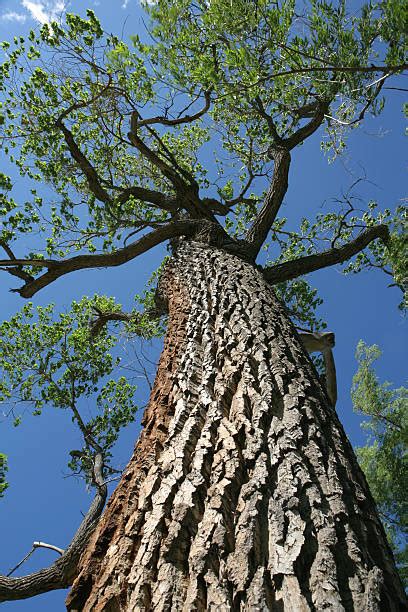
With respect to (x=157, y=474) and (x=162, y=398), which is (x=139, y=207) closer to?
(x=162, y=398)

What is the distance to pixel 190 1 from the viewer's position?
5758 mm

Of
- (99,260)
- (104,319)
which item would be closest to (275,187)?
(99,260)

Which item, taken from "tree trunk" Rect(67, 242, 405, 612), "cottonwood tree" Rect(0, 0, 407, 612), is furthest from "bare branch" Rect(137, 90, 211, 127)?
"tree trunk" Rect(67, 242, 405, 612)

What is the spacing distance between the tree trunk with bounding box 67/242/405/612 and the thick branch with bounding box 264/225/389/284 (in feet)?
11.7

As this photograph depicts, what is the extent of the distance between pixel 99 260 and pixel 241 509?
4345mm

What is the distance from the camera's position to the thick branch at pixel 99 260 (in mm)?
5085

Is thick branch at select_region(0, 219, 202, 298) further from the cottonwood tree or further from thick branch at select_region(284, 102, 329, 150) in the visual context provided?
thick branch at select_region(284, 102, 329, 150)

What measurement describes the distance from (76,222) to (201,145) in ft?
11.6

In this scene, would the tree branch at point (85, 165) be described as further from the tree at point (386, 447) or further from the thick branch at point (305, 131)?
the tree at point (386, 447)

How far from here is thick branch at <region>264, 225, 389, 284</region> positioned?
598cm

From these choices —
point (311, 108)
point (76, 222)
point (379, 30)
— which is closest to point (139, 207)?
point (76, 222)

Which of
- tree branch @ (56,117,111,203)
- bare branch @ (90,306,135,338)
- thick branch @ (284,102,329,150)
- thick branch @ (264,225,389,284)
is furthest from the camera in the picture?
bare branch @ (90,306,135,338)

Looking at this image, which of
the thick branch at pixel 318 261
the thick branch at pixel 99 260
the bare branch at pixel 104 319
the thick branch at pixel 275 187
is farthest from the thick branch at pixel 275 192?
the bare branch at pixel 104 319

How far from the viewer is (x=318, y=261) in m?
6.31
